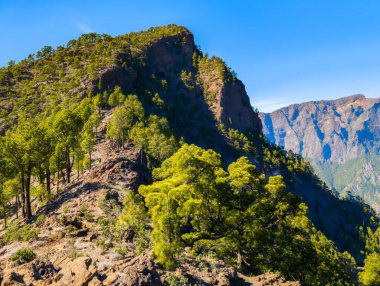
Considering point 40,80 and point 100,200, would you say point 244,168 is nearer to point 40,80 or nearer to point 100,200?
point 100,200

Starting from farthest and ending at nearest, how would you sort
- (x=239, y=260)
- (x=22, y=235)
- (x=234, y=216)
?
(x=22, y=235) → (x=239, y=260) → (x=234, y=216)

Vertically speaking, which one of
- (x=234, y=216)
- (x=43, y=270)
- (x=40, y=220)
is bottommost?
(x=43, y=270)

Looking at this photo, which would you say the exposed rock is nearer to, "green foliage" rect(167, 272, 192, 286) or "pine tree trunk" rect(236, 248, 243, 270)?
"green foliage" rect(167, 272, 192, 286)

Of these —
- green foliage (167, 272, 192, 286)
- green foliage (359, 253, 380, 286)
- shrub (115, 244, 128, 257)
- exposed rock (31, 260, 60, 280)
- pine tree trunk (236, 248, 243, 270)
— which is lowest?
green foliage (359, 253, 380, 286)

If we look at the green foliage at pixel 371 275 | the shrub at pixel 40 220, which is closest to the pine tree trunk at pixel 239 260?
the shrub at pixel 40 220

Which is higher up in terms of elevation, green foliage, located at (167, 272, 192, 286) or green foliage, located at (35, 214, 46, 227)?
green foliage, located at (35, 214, 46, 227)

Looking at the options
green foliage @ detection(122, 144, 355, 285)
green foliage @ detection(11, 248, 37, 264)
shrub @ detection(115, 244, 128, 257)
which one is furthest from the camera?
green foliage @ detection(122, 144, 355, 285)

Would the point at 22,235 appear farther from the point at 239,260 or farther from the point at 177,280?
the point at 239,260

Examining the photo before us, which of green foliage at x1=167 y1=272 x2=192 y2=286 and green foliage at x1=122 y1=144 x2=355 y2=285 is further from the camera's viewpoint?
green foliage at x1=122 y1=144 x2=355 y2=285

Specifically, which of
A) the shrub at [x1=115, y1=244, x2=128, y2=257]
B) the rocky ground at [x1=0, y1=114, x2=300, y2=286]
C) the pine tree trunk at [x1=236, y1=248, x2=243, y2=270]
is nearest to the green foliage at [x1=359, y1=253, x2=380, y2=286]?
the pine tree trunk at [x1=236, y1=248, x2=243, y2=270]

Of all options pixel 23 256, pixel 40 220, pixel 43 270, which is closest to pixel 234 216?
pixel 43 270

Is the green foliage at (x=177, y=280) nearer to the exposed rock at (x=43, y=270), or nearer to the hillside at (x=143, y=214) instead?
the hillside at (x=143, y=214)

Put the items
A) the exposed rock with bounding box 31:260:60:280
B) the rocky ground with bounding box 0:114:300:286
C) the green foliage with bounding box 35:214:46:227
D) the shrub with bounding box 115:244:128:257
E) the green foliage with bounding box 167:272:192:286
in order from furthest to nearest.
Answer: the green foliage with bounding box 35:214:46:227 < the shrub with bounding box 115:244:128:257 < the green foliage with bounding box 167:272:192:286 < the exposed rock with bounding box 31:260:60:280 < the rocky ground with bounding box 0:114:300:286

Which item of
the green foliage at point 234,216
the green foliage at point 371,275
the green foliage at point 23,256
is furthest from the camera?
the green foliage at point 371,275
